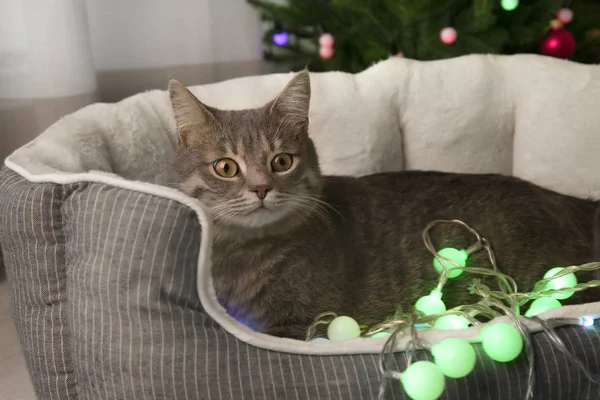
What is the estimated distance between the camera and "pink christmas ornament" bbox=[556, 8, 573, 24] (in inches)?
75.3

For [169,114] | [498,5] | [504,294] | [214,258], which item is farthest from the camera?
[498,5]

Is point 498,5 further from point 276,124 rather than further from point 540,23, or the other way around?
point 276,124

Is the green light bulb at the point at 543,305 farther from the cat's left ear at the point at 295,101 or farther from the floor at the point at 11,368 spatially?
the floor at the point at 11,368

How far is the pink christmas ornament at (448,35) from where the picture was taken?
6.09 ft

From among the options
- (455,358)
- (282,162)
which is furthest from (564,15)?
(455,358)

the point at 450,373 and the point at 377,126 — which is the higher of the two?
the point at 377,126

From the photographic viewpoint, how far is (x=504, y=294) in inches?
41.0

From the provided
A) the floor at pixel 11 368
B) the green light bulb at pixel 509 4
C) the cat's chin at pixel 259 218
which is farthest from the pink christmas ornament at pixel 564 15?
the floor at pixel 11 368

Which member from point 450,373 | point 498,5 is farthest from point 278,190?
point 498,5

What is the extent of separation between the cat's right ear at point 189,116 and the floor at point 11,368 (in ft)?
2.31

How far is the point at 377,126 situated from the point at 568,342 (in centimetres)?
96

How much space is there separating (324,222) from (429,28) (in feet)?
3.33

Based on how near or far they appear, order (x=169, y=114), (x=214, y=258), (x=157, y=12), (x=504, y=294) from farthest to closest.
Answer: (x=157, y=12) → (x=169, y=114) → (x=214, y=258) → (x=504, y=294)

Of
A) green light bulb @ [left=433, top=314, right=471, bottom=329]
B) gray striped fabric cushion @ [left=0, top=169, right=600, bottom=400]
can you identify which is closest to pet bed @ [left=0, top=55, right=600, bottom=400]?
gray striped fabric cushion @ [left=0, top=169, right=600, bottom=400]
